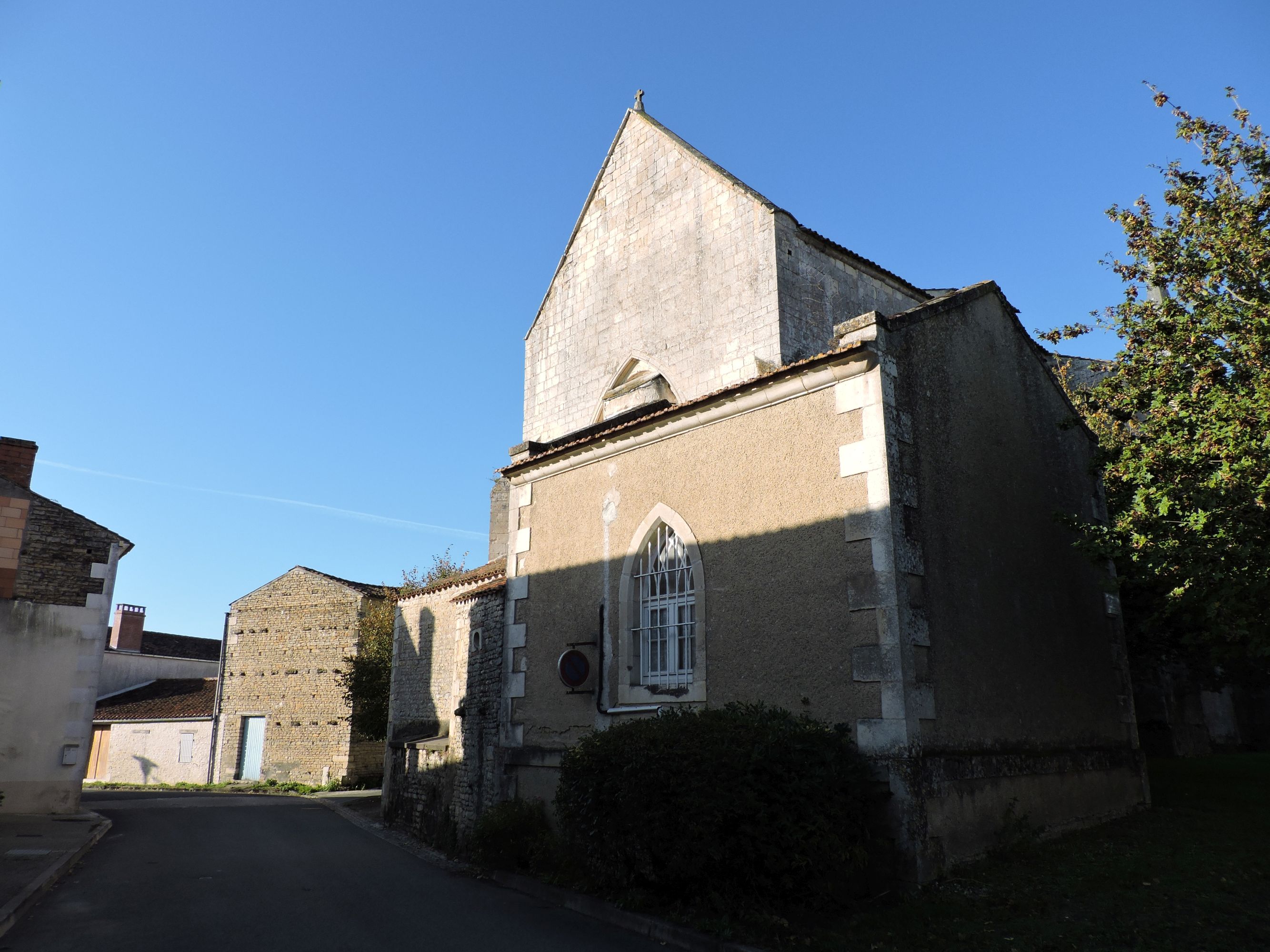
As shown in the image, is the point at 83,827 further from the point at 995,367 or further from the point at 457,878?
the point at 995,367

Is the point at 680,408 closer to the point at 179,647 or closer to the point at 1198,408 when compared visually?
the point at 1198,408

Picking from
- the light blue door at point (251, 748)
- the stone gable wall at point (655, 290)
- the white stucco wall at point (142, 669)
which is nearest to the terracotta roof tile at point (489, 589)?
the stone gable wall at point (655, 290)

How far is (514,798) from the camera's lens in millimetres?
10633

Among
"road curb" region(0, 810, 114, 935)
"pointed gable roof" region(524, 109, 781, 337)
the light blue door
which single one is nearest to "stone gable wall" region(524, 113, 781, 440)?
"pointed gable roof" region(524, 109, 781, 337)

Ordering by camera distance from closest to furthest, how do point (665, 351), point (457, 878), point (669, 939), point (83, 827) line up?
point (669, 939), point (457, 878), point (83, 827), point (665, 351)

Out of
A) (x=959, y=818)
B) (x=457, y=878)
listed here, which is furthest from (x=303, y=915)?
(x=959, y=818)

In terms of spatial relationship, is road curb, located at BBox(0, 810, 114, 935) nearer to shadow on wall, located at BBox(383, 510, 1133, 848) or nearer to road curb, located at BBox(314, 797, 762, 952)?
road curb, located at BBox(314, 797, 762, 952)

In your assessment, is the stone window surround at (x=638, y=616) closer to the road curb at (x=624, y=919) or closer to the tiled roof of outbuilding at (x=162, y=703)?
the road curb at (x=624, y=919)

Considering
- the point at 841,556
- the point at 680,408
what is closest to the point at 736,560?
the point at 841,556

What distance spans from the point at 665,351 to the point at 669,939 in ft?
30.7

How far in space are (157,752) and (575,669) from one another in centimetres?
2648

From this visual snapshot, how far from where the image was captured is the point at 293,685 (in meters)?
27.8

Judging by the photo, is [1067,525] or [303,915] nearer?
[303,915]

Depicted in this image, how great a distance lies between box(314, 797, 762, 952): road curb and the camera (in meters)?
6.35
